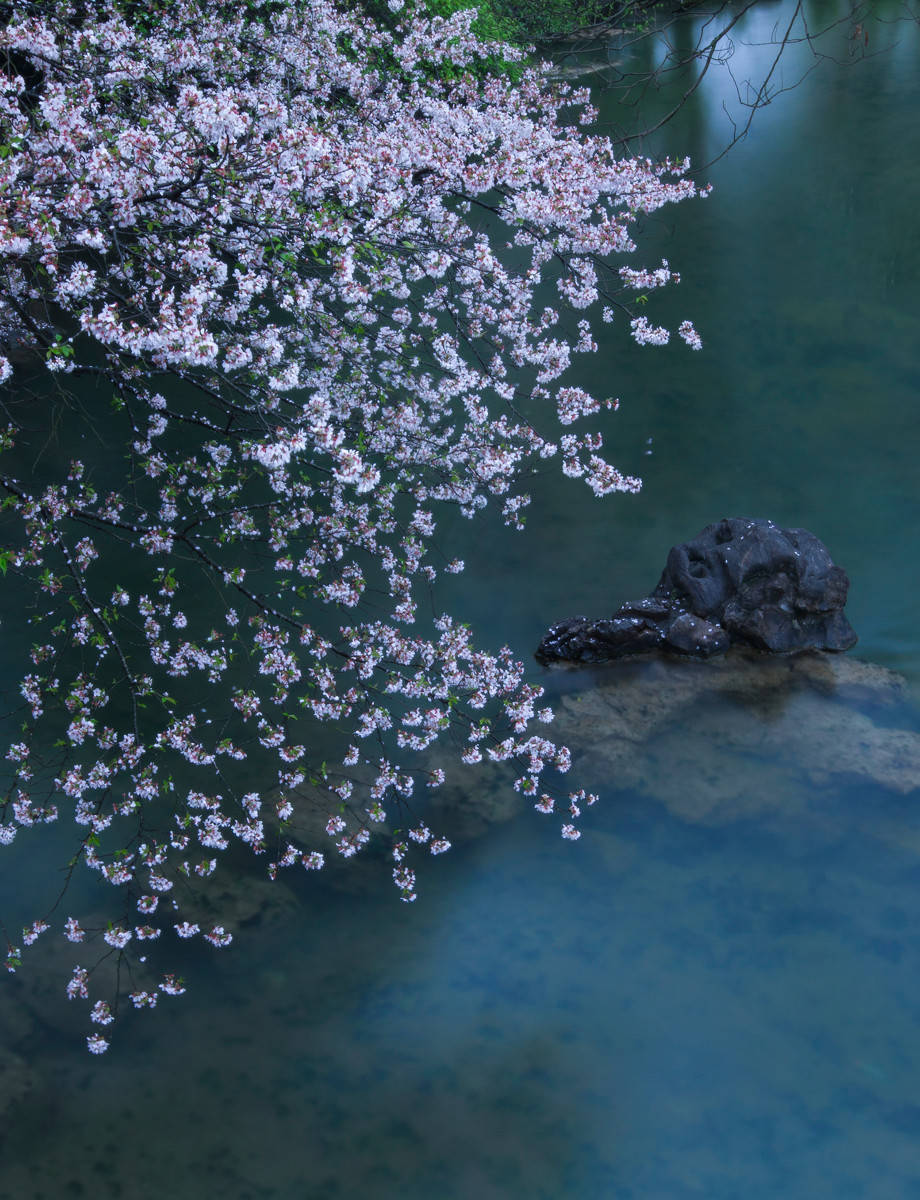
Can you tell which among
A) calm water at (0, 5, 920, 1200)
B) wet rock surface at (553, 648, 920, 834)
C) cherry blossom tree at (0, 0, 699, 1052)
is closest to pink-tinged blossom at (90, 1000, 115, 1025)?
cherry blossom tree at (0, 0, 699, 1052)

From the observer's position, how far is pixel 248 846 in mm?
6867

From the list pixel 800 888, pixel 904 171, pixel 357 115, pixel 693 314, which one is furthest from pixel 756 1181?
pixel 904 171

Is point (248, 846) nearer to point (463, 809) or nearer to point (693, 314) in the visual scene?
point (463, 809)

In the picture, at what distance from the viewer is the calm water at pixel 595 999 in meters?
5.38

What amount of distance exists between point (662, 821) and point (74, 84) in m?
5.81

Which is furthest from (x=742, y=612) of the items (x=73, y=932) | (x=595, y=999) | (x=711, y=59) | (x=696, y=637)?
(x=73, y=932)

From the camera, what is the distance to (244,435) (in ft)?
28.3

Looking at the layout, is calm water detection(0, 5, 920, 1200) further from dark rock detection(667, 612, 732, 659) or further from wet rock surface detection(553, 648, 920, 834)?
dark rock detection(667, 612, 732, 659)

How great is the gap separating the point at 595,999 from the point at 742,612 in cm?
310

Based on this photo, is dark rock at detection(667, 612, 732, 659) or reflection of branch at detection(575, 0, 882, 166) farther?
dark rock at detection(667, 612, 732, 659)

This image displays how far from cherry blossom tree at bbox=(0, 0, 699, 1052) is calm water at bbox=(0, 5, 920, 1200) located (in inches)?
13.8

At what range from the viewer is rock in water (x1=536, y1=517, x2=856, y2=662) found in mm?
7941

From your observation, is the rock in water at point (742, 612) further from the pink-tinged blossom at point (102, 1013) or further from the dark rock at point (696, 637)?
the pink-tinged blossom at point (102, 1013)

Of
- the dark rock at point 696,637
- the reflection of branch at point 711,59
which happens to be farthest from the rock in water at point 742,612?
the reflection of branch at point 711,59
